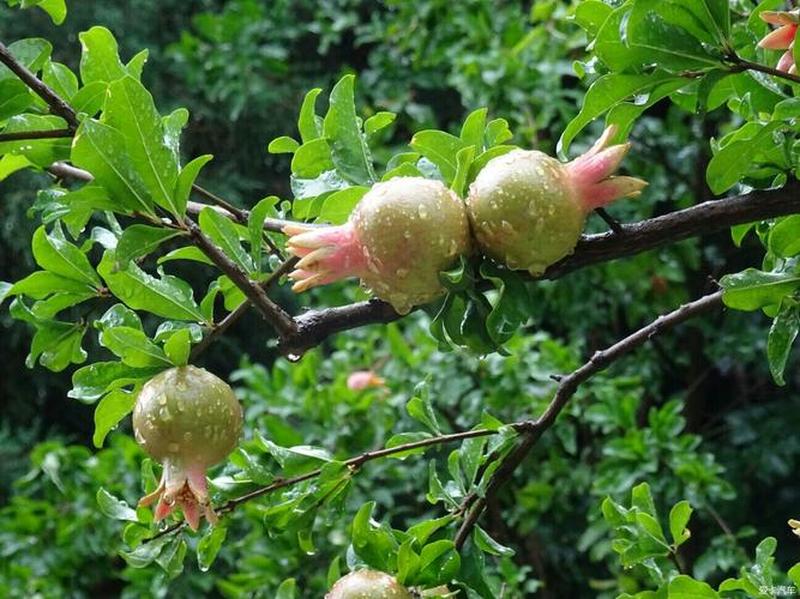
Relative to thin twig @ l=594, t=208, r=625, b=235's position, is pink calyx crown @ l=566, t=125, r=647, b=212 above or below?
above

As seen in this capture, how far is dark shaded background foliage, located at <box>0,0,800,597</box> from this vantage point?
5.27ft

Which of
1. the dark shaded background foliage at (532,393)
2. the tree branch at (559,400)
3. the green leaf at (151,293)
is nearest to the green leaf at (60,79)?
the green leaf at (151,293)

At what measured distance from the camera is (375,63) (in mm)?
2348

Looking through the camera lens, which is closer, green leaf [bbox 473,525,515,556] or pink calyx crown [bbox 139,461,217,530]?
pink calyx crown [bbox 139,461,217,530]

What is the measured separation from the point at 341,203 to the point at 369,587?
20 cm

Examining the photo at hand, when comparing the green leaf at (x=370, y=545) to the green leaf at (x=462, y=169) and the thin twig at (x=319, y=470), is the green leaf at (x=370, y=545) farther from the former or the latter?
the green leaf at (x=462, y=169)

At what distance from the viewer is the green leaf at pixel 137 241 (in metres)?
0.54

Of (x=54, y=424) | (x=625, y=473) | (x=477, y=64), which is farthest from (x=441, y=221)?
(x=54, y=424)

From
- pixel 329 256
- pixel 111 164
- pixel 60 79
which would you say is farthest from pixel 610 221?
pixel 60 79

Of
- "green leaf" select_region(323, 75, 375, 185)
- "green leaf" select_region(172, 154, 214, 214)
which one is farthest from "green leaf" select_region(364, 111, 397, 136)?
"green leaf" select_region(172, 154, 214, 214)

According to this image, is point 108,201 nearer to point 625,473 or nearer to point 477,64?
point 625,473

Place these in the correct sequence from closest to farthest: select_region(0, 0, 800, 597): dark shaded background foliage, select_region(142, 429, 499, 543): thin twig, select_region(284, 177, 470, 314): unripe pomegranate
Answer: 1. select_region(284, 177, 470, 314): unripe pomegranate
2. select_region(142, 429, 499, 543): thin twig
3. select_region(0, 0, 800, 597): dark shaded background foliage

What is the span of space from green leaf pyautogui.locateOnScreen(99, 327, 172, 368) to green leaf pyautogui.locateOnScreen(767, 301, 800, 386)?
0.32 m

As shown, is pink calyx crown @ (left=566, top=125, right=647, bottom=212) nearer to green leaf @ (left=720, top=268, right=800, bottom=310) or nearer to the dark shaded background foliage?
green leaf @ (left=720, top=268, right=800, bottom=310)
